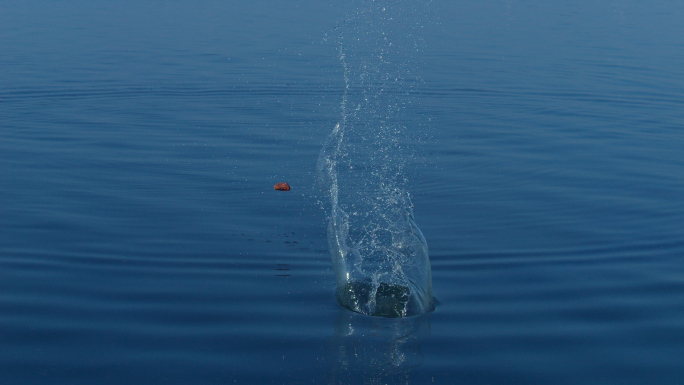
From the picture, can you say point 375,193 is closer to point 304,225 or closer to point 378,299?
point 304,225

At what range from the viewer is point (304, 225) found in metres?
10.9

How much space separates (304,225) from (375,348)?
3.60 metres

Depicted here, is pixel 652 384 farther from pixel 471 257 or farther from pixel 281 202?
pixel 281 202

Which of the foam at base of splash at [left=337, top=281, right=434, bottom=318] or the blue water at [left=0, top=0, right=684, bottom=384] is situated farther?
the foam at base of splash at [left=337, top=281, right=434, bottom=318]

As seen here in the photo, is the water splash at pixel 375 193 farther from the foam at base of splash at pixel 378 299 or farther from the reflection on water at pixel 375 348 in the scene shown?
the reflection on water at pixel 375 348

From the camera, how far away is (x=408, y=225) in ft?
35.3

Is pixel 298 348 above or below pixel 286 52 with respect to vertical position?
below

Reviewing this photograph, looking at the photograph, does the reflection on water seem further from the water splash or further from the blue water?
the water splash

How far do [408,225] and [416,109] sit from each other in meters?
8.01

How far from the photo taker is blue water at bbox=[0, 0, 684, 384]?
→ 24.2 feet

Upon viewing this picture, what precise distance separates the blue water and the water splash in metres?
0.25

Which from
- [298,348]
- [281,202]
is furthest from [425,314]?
[281,202]

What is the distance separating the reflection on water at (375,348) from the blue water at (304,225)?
24mm

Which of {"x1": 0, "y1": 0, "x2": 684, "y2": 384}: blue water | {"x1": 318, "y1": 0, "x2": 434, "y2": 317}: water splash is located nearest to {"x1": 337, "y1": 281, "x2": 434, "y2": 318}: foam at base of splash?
{"x1": 318, "y1": 0, "x2": 434, "y2": 317}: water splash
